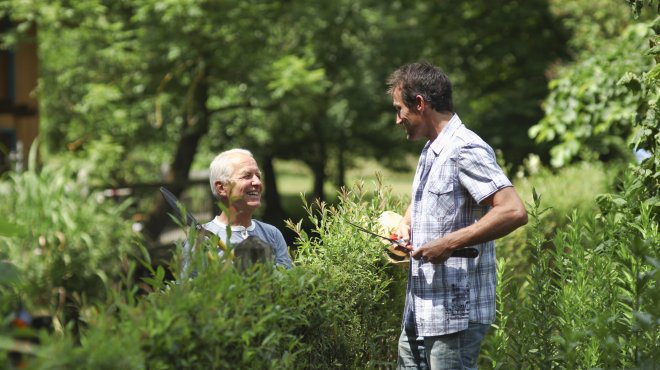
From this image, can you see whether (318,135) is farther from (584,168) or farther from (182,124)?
(584,168)

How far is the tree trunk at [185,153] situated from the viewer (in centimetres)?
1783

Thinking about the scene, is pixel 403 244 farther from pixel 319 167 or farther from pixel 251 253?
pixel 319 167

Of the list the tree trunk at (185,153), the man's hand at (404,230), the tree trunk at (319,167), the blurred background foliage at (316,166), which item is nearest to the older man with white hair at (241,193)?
the blurred background foliage at (316,166)

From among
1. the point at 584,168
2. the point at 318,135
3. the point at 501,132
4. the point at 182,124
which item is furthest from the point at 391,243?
the point at 318,135

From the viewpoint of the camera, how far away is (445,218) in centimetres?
377

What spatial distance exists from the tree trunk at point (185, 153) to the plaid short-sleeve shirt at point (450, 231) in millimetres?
13988

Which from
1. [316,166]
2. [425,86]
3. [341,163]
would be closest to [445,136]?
[425,86]

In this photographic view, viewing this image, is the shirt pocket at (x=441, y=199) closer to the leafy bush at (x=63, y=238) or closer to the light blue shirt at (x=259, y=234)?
the light blue shirt at (x=259, y=234)

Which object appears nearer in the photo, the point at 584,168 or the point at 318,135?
the point at 584,168

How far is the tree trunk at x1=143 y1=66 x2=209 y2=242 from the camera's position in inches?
702

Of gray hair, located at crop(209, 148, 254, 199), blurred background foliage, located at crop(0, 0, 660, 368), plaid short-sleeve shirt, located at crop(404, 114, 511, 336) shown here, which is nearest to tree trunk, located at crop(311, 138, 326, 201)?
blurred background foliage, located at crop(0, 0, 660, 368)

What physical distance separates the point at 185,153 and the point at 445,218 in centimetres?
1697

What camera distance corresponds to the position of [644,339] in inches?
148

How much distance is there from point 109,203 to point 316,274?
33.3ft
